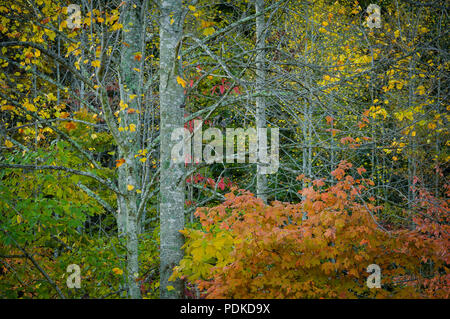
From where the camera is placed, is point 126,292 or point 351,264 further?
point 126,292

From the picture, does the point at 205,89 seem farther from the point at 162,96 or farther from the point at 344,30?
the point at 162,96

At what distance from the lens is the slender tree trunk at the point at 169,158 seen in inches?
167

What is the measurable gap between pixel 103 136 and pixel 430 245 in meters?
8.08

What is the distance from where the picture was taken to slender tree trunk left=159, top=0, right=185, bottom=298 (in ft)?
13.9

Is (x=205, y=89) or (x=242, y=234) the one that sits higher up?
(x=205, y=89)

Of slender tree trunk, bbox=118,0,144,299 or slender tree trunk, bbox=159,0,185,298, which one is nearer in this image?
slender tree trunk, bbox=118,0,144,299

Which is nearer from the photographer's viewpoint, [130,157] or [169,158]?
[130,157]

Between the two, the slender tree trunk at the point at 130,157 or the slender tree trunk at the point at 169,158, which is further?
the slender tree trunk at the point at 169,158

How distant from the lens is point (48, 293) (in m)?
4.14

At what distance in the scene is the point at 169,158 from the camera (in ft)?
14.2
